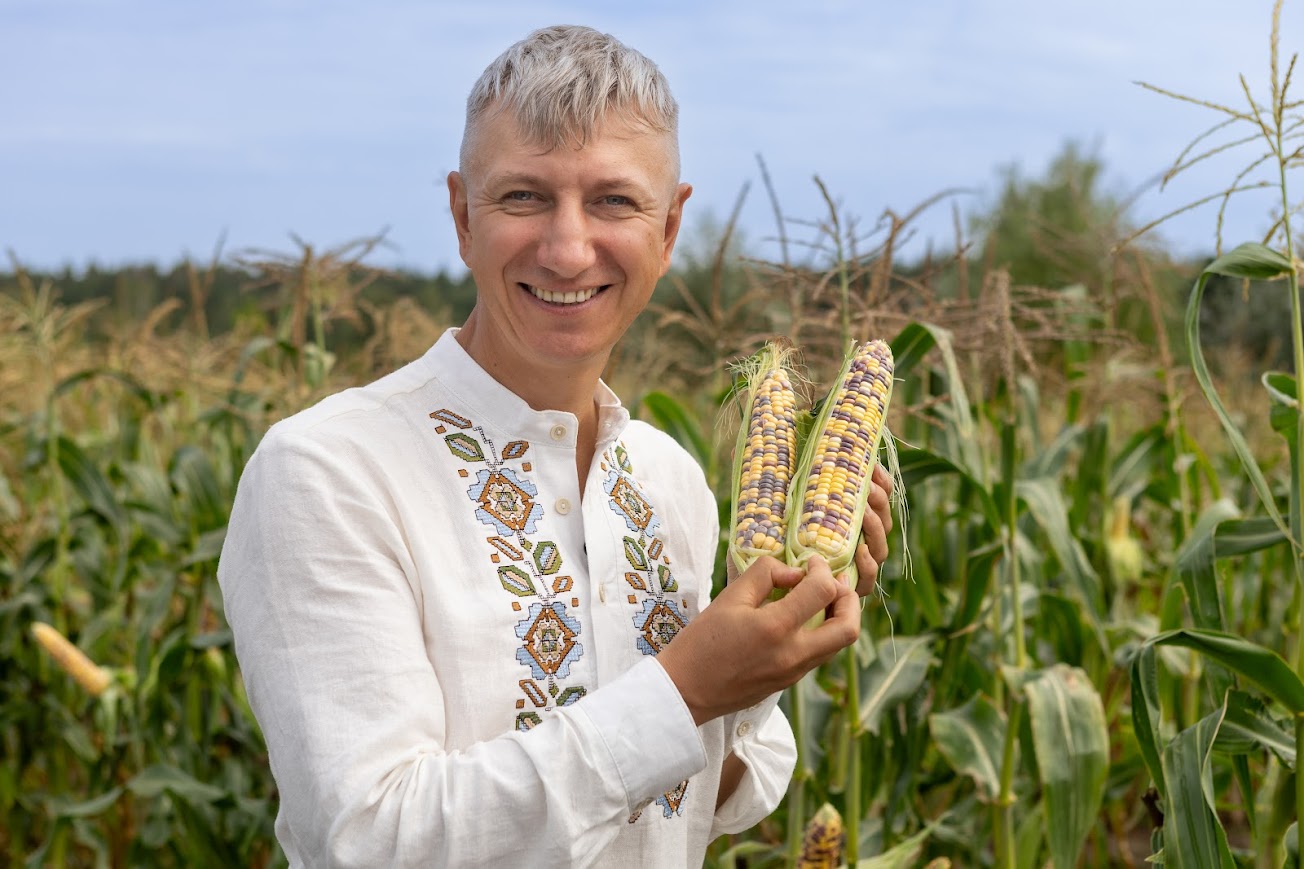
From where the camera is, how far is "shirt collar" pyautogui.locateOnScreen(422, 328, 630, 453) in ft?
6.27

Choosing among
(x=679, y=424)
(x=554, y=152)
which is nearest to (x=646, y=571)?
(x=554, y=152)

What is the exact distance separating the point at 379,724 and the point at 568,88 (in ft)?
2.90

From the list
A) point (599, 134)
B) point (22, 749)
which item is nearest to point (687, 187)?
point (599, 134)

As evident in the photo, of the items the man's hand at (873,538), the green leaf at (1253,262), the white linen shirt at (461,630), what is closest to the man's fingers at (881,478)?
the man's hand at (873,538)

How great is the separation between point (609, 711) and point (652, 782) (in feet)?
0.37

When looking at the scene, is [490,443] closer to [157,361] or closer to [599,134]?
Result: [599,134]

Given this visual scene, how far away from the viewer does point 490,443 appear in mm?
1911

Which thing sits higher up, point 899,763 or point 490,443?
point 490,443

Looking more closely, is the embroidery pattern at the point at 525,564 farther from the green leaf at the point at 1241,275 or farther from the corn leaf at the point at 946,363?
the green leaf at the point at 1241,275

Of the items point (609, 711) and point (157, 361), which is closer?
point (609, 711)

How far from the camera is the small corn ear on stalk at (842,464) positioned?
5.81ft

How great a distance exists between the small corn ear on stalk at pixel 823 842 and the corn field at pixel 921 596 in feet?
0.04

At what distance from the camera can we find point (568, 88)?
1.70 m

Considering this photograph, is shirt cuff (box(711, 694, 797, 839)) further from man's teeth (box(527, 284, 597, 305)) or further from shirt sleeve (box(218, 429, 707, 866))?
man's teeth (box(527, 284, 597, 305))
